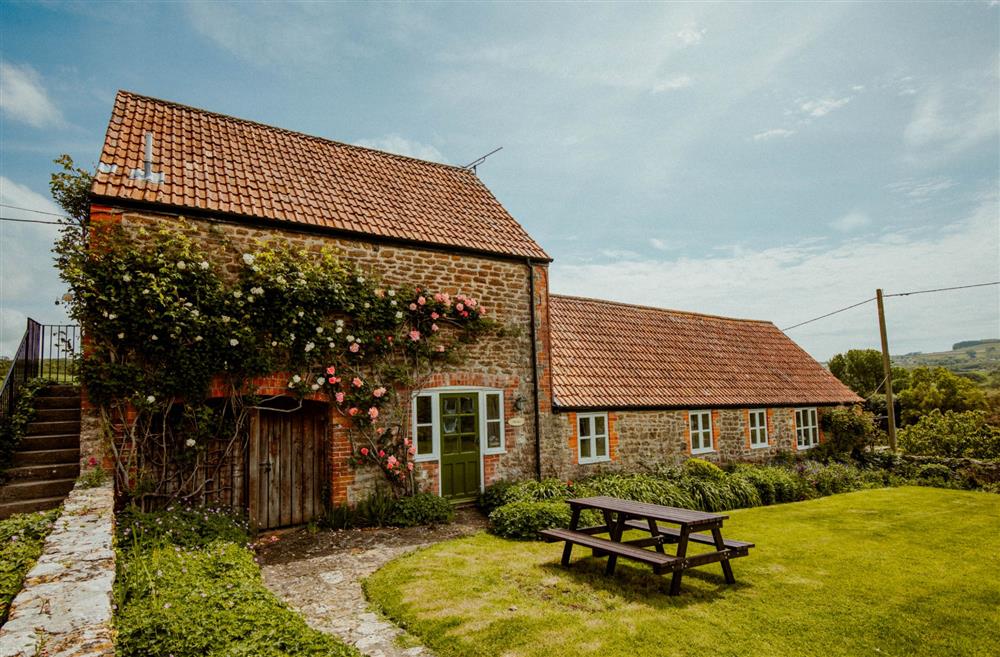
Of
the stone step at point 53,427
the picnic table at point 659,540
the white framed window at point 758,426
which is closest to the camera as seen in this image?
the picnic table at point 659,540

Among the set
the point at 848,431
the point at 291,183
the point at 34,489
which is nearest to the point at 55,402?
the point at 34,489

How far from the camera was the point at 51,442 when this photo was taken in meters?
8.73

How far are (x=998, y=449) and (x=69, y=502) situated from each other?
2279cm

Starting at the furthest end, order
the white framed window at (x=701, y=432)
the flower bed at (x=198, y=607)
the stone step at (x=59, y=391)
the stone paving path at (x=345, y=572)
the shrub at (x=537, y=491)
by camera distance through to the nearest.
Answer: the white framed window at (x=701, y=432) → the shrub at (x=537, y=491) → the stone step at (x=59, y=391) → the stone paving path at (x=345, y=572) → the flower bed at (x=198, y=607)

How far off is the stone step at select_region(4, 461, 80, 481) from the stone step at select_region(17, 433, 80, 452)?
20.4 inches

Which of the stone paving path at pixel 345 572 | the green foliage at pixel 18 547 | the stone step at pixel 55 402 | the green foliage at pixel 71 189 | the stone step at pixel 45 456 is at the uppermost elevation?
the green foliage at pixel 71 189

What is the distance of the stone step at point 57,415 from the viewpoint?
9281 millimetres

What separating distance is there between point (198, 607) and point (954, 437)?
21627 mm

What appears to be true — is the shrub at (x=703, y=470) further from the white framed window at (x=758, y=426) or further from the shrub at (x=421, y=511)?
the shrub at (x=421, y=511)

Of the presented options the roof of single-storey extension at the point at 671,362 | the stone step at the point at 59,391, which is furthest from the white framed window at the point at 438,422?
the stone step at the point at 59,391

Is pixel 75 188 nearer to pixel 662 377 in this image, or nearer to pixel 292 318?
pixel 292 318

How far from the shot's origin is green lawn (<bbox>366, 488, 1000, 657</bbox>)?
17.9 ft

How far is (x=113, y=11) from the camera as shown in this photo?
847 cm

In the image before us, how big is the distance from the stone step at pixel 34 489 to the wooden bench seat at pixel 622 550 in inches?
282
